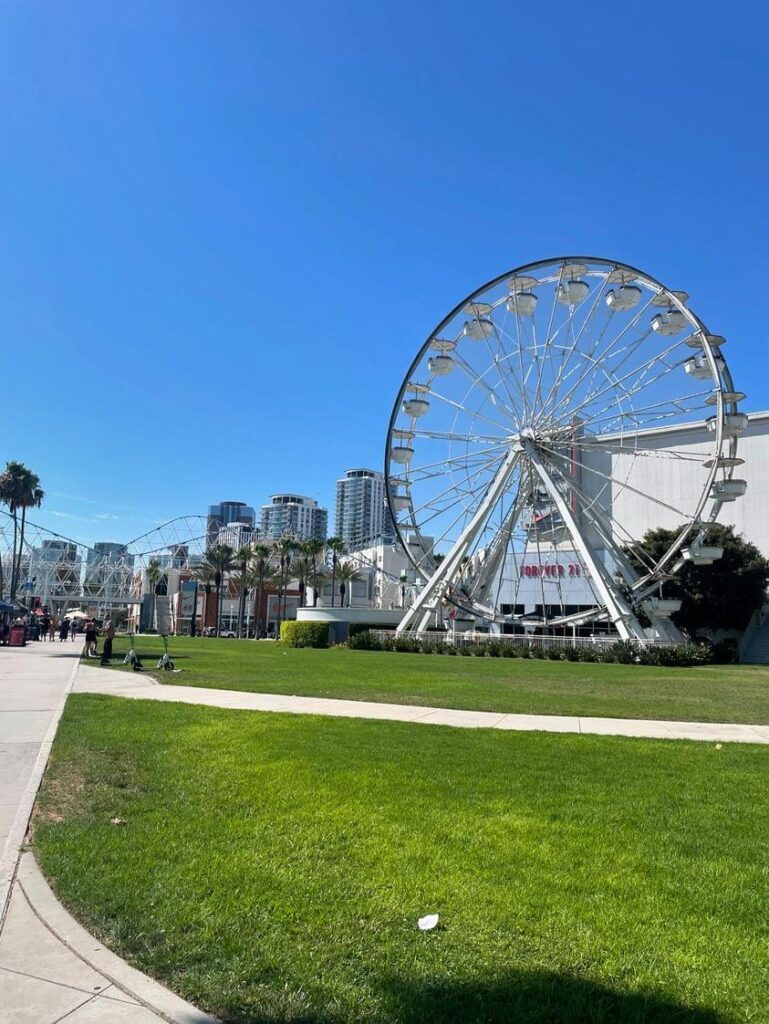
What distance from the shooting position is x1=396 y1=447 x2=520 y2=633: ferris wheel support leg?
43.5m

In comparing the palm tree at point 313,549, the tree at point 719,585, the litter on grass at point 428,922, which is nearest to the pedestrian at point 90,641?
the litter on grass at point 428,922

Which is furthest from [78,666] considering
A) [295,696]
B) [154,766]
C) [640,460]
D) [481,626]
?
[640,460]

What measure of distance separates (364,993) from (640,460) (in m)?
67.5

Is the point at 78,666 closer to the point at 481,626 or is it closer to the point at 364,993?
the point at 364,993

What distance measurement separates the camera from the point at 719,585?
1946 inches

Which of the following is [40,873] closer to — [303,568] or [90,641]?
[90,641]

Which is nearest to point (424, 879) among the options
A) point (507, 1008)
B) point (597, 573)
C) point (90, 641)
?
point (507, 1008)

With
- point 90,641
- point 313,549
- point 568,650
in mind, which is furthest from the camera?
point 313,549

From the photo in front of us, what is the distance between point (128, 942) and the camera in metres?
4.33

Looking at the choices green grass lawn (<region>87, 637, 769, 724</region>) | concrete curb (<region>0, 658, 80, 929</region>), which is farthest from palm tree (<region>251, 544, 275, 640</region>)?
concrete curb (<region>0, 658, 80, 929</region>)

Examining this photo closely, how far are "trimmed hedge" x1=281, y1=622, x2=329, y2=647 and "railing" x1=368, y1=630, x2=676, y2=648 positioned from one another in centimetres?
466

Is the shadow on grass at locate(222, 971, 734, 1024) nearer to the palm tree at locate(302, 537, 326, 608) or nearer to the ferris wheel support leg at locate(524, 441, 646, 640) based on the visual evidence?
the ferris wheel support leg at locate(524, 441, 646, 640)

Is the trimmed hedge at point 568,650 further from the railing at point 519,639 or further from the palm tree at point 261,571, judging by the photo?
the palm tree at point 261,571

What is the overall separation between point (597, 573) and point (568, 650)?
4444mm
